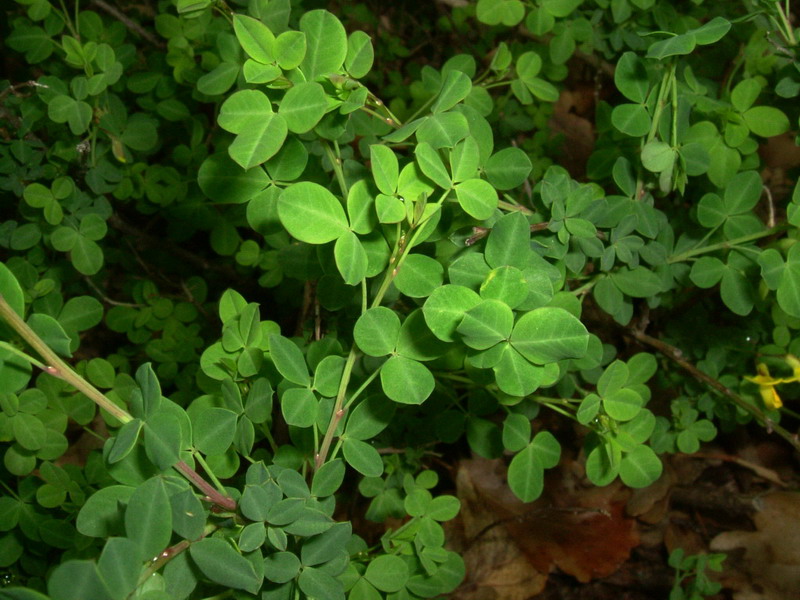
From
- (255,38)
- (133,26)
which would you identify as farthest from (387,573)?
(133,26)

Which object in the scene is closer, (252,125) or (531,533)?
(252,125)

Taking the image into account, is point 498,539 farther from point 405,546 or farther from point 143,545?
point 143,545

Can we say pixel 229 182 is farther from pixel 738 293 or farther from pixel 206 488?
pixel 738 293

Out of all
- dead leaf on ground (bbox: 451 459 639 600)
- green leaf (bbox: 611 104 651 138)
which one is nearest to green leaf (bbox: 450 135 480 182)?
green leaf (bbox: 611 104 651 138)

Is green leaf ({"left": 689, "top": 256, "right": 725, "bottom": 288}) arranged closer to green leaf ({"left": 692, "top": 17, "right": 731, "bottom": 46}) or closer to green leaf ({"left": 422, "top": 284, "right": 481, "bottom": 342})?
green leaf ({"left": 692, "top": 17, "right": 731, "bottom": 46})

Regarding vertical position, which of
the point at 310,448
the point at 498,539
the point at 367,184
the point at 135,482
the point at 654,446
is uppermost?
the point at 367,184

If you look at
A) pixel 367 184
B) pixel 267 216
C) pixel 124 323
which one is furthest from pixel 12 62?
pixel 367 184
